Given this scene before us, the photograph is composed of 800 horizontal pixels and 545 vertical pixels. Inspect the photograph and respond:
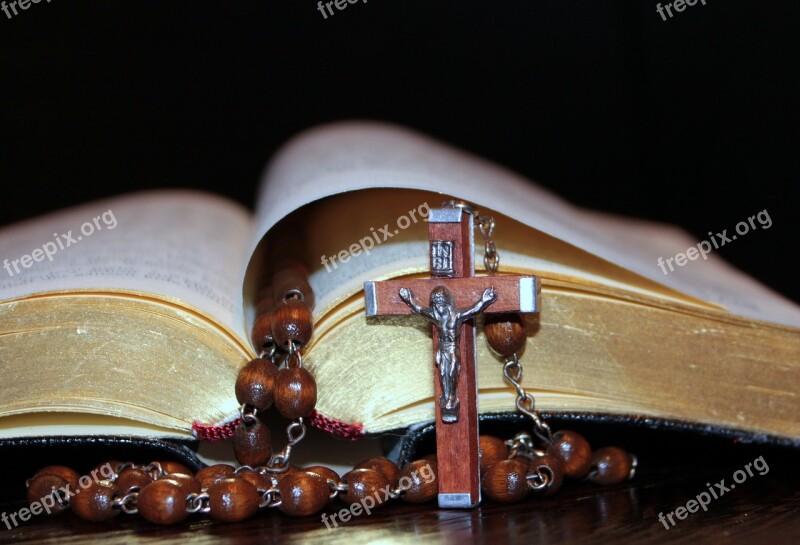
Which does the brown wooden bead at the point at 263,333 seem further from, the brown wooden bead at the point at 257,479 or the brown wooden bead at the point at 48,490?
the brown wooden bead at the point at 48,490

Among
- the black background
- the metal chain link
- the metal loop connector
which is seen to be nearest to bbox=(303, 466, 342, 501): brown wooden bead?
the metal loop connector

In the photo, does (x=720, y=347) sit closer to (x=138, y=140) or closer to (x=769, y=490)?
(x=769, y=490)

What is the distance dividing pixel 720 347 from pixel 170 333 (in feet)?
1.91

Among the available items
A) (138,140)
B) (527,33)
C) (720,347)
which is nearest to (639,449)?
(720,347)

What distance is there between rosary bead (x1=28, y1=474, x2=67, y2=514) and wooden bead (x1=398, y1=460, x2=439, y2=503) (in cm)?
36

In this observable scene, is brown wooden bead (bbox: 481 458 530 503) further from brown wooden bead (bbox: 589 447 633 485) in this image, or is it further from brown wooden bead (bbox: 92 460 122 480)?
brown wooden bead (bbox: 92 460 122 480)

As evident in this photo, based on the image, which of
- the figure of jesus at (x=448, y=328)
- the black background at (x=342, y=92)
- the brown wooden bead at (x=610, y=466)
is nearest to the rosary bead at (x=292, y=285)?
the figure of jesus at (x=448, y=328)

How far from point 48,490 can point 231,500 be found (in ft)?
0.74

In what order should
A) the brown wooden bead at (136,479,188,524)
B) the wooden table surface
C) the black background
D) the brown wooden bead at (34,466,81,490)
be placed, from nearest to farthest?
1. the wooden table surface
2. the brown wooden bead at (136,479,188,524)
3. the brown wooden bead at (34,466,81,490)
4. the black background

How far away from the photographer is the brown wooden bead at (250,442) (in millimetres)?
1034

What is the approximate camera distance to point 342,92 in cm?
200

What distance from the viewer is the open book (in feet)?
3.48

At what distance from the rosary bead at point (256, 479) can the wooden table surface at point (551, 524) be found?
0.10ft

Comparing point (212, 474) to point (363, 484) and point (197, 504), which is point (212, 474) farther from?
point (363, 484)
